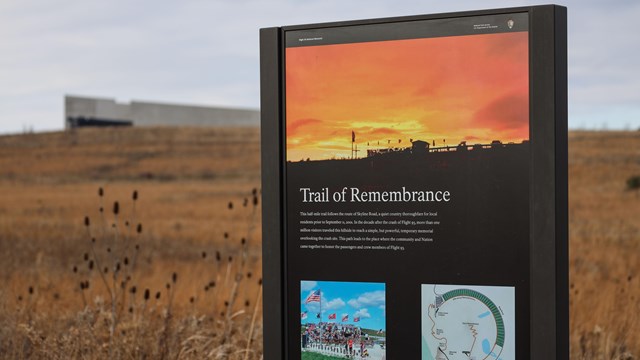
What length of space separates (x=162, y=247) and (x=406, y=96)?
13.0m

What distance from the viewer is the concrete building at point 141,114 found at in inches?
1646

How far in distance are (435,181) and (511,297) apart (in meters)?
0.70

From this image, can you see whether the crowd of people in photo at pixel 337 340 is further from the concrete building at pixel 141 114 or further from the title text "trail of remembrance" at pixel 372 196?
the concrete building at pixel 141 114

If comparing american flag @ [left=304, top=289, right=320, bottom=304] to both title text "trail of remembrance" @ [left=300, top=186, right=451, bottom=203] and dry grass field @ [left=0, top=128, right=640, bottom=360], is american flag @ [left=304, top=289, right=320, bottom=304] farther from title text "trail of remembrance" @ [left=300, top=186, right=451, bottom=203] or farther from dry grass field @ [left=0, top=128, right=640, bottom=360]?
dry grass field @ [left=0, top=128, right=640, bottom=360]

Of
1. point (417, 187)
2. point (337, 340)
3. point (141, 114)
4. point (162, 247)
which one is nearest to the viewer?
point (417, 187)

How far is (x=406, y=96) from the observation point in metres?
4.14

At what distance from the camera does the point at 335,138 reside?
427 cm

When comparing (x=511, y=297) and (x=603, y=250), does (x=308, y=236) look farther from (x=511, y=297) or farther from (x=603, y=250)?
(x=603, y=250)

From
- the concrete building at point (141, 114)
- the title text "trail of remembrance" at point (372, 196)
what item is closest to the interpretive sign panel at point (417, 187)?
the title text "trail of remembrance" at point (372, 196)

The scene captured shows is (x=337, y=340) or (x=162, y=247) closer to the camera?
(x=337, y=340)

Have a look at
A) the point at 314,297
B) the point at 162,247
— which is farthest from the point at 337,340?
the point at 162,247

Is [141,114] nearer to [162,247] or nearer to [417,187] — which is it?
[162,247]

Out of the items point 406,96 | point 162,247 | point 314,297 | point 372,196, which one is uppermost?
point 406,96

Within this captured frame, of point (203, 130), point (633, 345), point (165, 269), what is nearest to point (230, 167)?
point (203, 130)
